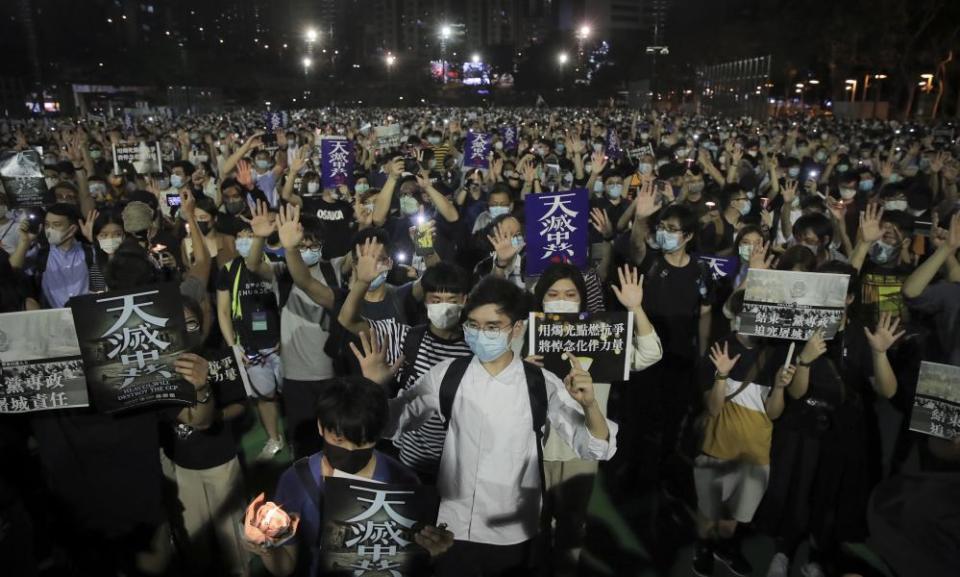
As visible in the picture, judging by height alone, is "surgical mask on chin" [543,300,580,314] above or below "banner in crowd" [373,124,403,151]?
below

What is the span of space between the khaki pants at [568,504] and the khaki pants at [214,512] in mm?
1692

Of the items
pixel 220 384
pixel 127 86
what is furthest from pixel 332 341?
pixel 127 86

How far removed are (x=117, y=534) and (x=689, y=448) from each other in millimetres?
3117

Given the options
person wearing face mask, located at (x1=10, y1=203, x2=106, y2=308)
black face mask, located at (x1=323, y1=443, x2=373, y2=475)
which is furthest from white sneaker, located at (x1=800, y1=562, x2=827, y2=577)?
person wearing face mask, located at (x1=10, y1=203, x2=106, y2=308)

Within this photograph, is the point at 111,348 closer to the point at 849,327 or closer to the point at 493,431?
the point at 493,431

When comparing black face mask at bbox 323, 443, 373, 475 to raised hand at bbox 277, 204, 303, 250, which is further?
→ raised hand at bbox 277, 204, 303, 250

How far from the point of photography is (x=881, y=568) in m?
4.46

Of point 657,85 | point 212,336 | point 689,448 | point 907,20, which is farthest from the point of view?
point 657,85

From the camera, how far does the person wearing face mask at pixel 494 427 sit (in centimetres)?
302

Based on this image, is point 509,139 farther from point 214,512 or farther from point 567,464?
point 214,512

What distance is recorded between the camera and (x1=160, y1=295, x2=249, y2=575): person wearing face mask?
3617mm

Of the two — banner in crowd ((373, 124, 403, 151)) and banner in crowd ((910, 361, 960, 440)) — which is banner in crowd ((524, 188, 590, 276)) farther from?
banner in crowd ((373, 124, 403, 151))

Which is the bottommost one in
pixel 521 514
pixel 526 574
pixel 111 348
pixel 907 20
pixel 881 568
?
pixel 881 568

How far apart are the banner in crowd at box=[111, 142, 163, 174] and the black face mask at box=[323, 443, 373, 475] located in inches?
364
